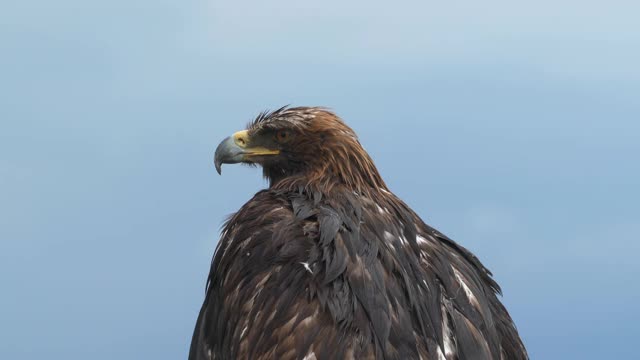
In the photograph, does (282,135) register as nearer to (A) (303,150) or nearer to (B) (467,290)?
(A) (303,150)

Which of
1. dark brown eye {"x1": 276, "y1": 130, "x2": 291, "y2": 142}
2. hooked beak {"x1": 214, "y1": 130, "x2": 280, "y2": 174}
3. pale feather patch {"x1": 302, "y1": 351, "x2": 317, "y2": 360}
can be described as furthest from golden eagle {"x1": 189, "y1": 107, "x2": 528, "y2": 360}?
hooked beak {"x1": 214, "y1": 130, "x2": 280, "y2": 174}

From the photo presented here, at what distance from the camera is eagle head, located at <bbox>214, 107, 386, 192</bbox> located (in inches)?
402

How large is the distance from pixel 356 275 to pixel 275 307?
23.2 inches

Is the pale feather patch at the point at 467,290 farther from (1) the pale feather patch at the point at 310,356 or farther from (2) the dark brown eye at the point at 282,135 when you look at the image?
(2) the dark brown eye at the point at 282,135

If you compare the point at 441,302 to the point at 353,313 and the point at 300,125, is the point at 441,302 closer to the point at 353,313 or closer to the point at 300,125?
the point at 353,313

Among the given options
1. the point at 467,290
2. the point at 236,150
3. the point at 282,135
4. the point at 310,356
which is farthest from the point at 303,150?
the point at 310,356

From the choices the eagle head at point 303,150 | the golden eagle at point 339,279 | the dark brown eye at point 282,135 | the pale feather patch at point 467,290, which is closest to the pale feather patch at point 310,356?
the golden eagle at point 339,279

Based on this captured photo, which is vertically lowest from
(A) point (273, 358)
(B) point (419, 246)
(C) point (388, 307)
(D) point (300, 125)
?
(A) point (273, 358)

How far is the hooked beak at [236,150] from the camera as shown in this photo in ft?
35.5

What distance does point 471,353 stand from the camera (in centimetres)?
902

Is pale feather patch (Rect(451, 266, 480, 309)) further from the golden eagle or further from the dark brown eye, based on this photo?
the dark brown eye

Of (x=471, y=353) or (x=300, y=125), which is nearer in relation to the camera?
(x=471, y=353)

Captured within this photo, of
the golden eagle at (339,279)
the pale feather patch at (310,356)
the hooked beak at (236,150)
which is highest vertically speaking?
the hooked beak at (236,150)

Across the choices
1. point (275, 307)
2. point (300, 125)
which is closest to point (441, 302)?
point (275, 307)
